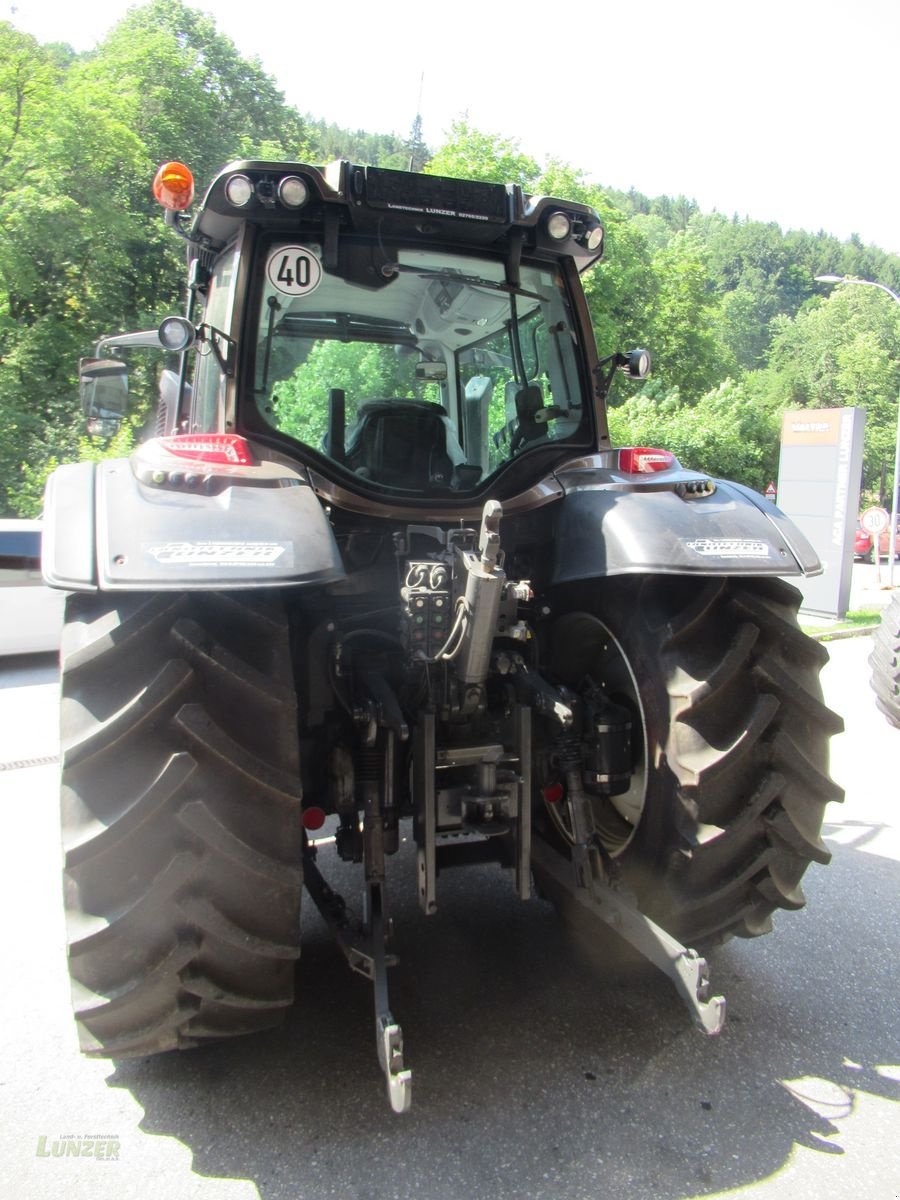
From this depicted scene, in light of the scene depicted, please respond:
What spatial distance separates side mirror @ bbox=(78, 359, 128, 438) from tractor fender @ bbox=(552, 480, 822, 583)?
196cm

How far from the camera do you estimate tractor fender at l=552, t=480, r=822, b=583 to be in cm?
253

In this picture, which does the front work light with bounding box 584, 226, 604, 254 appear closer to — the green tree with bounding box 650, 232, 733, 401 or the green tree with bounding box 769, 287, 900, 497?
the green tree with bounding box 650, 232, 733, 401

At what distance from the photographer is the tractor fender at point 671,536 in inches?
99.4

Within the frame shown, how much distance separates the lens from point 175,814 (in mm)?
2119

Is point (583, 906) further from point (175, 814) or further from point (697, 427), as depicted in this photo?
point (697, 427)

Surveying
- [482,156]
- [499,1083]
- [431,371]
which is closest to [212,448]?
[431,371]

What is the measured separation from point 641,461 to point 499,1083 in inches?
80.6

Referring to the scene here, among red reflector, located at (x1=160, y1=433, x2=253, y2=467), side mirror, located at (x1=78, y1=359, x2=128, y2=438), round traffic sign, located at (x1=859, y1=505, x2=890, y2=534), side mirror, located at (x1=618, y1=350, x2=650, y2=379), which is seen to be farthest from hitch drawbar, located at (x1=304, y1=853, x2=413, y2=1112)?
round traffic sign, located at (x1=859, y1=505, x2=890, y2=534)

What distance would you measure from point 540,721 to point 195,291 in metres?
2.21

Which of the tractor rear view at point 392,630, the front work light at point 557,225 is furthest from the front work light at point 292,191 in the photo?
the front work light at point 557,225

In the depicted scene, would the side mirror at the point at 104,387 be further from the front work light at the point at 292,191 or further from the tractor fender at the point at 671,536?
the tractor fender at the point at 671,536

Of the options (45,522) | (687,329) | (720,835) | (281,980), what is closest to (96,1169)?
(281,980)

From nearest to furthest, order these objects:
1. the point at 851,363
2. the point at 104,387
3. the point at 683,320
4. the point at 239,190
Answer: the point at 239,190 → the point at 104,387 → the point at 683,320 → the point at 851,363

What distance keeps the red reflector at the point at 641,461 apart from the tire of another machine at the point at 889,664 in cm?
406
